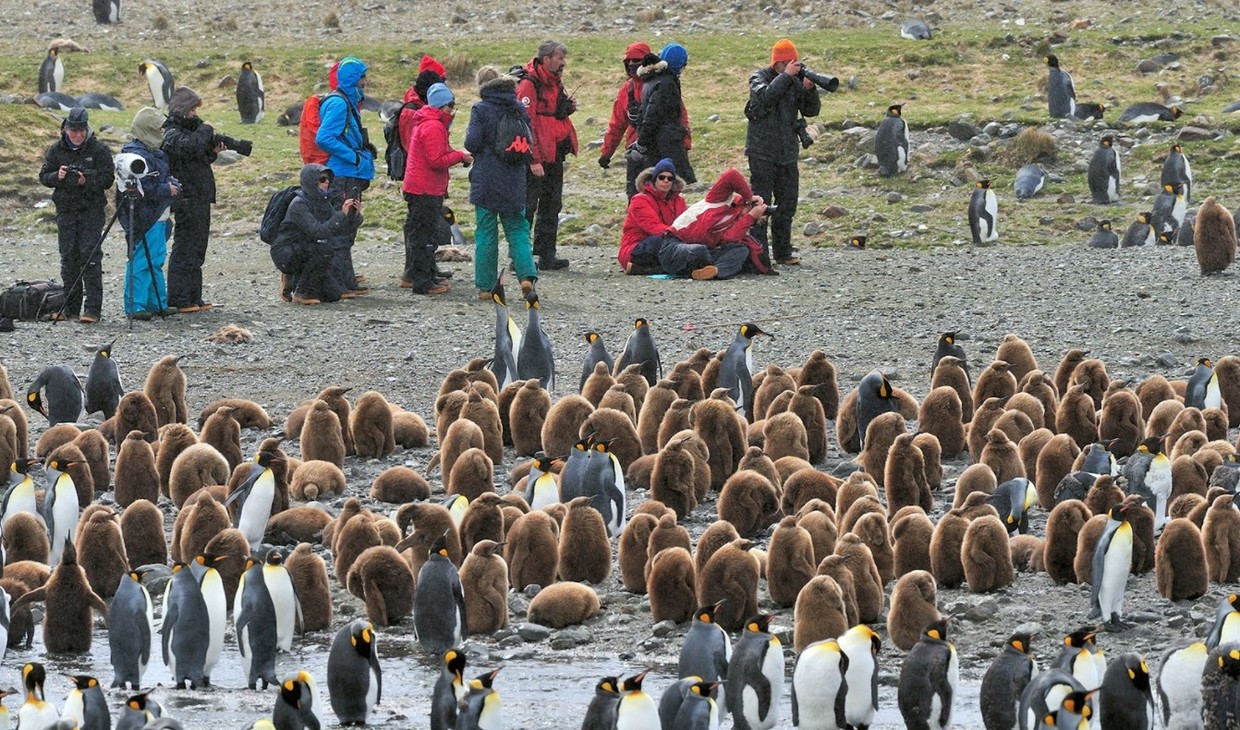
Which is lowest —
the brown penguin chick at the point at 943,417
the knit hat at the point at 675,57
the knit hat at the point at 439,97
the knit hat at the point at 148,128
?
the brown penguin chick at the point at 943,417

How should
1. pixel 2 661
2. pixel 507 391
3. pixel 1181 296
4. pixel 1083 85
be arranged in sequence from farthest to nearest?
pixel 1083 85
pixel 1181 296
pixel 507 391
pixel 2 661

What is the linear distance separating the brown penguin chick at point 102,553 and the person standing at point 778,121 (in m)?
7.39

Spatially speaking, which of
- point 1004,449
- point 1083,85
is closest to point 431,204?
point 1004,449

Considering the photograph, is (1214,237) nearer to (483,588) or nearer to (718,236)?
(718,236)

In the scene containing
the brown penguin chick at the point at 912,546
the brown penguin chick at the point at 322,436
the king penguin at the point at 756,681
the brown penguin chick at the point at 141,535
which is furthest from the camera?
the brown penguin chick at the point at 322,436

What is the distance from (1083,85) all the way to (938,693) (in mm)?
17011

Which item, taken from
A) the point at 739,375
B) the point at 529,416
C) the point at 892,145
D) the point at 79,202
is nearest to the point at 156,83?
the point at 892,145

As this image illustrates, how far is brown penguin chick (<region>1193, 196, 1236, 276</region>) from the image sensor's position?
14.2 meters

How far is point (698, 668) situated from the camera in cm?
684

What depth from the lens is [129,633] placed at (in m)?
7.27

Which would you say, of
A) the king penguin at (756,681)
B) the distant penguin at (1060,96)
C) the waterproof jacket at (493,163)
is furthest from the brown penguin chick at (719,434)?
the distant penguin at (1060,96)

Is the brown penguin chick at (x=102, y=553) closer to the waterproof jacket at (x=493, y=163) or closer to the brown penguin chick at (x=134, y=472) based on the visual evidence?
the brown penguin chick at (x=134, y=472)

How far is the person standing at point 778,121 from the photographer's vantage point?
1444 cm

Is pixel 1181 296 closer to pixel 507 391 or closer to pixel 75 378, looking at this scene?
pixel 507 391
